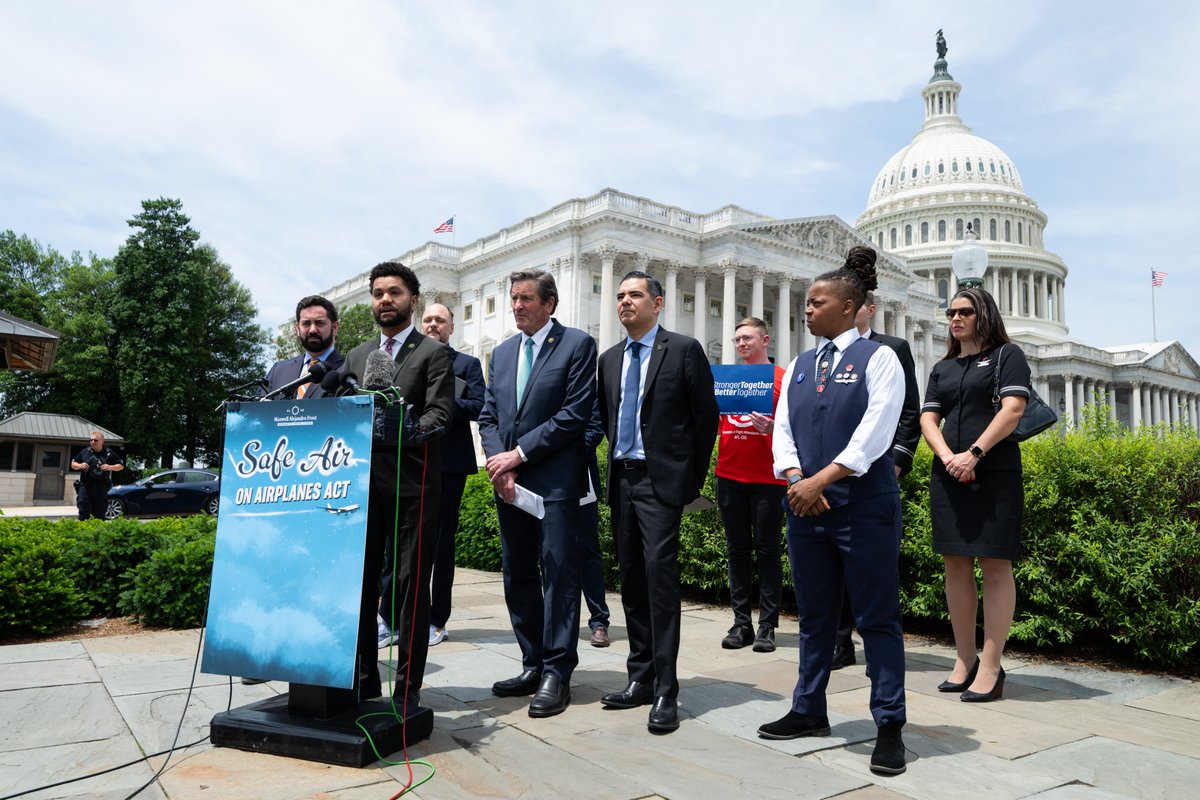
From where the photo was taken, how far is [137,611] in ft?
24.2

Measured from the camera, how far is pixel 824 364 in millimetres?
4453

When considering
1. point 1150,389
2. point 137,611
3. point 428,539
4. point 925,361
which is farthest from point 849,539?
point 1150,389

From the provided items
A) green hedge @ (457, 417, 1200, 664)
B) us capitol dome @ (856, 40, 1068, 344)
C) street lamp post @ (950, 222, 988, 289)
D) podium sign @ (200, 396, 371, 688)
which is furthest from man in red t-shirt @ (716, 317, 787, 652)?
us capitol dome @ (856, 40, 1068, 344)

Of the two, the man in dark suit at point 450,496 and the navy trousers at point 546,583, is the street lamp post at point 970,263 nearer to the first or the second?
the man in dark suit at point 450,496

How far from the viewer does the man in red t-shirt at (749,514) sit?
6.70 m

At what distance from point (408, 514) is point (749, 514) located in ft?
10.9

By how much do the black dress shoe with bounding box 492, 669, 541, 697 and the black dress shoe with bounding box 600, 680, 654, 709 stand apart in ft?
1.58

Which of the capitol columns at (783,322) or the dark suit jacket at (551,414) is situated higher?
the capitol columns at (783,322)

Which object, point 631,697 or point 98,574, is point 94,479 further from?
point 631,697

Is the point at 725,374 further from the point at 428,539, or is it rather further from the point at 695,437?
the point at 428,539

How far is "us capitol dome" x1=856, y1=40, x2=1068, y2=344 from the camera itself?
99.4 meters

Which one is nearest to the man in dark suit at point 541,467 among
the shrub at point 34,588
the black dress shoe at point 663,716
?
the black dress shoe at point 663,716

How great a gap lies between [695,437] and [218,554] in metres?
2.59

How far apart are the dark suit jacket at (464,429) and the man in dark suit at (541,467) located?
118 cm
